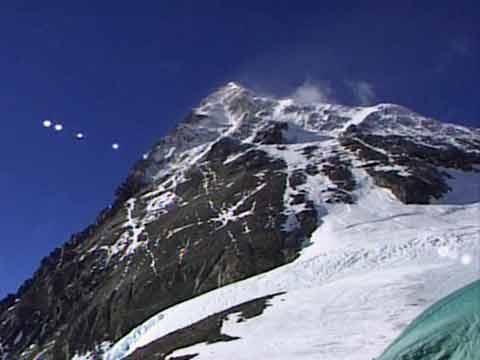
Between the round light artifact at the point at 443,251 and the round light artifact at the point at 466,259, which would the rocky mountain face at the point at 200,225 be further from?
the round light artifact at the point at 443,251

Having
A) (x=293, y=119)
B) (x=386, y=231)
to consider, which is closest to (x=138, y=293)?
(x=386, y=231)

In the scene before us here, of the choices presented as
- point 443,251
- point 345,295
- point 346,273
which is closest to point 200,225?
point 346,273

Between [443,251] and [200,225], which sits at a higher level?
[200,225]

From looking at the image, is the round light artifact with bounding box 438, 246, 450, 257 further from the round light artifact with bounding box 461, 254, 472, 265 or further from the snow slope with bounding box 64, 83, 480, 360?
the round light artifact with bounding box 461, 254, 472, 265

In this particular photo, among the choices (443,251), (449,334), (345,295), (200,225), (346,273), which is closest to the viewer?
(449,334)

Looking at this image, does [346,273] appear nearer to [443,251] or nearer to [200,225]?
[443,251]

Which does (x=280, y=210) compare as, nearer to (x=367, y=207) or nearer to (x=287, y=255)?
(x=367, y=207)

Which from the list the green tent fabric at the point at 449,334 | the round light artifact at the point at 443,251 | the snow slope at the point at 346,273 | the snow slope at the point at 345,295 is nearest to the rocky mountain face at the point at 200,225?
the snow slope at the point at 346,273

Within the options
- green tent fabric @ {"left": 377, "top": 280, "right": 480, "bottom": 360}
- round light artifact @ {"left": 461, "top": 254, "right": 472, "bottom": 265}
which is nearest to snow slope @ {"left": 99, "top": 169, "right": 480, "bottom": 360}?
round light artifact @ {"left": 461, "top": 254, "right": 472, "bottom": 265}
